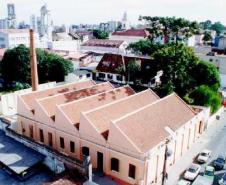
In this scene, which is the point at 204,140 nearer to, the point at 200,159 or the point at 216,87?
the point at 200,159

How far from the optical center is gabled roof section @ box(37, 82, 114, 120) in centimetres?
3906

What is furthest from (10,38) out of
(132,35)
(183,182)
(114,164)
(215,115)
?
(183,182)

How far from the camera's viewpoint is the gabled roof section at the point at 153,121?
31.8m

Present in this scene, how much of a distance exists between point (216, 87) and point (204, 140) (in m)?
18.6

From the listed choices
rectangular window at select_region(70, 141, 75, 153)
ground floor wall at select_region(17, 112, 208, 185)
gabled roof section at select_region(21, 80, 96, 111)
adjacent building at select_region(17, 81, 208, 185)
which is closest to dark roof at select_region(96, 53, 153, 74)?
gabled roof section at select_region(21, 80, 96, 111)

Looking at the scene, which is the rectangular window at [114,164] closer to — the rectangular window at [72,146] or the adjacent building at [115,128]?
the adjacent building at [115,128]

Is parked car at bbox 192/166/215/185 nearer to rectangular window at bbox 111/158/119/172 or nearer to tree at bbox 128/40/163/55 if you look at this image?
rectangular window at bbox 111/158/119/172

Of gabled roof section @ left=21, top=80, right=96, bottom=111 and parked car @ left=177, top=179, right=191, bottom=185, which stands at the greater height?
gabled roof section @ left=21, top=80, right=96, bottom=111

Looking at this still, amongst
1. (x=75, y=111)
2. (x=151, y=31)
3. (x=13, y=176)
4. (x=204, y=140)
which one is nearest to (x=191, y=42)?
(x=151, y=31)

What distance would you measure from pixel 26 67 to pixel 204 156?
4402 centimetres

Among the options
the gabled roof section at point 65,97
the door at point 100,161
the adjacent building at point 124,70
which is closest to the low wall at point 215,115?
the adjacent building at point 124,70

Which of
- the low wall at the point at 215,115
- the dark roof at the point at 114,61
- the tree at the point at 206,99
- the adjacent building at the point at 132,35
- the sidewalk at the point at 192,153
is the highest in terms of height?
the adjacent building at the point at 132,35

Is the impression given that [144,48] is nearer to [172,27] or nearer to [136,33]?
[172,27]

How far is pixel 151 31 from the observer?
256 feet
